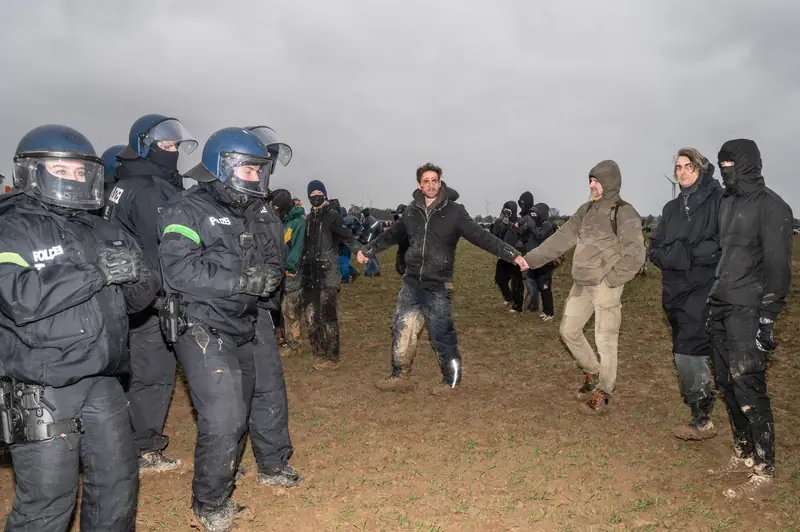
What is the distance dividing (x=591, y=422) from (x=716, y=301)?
2.13 m

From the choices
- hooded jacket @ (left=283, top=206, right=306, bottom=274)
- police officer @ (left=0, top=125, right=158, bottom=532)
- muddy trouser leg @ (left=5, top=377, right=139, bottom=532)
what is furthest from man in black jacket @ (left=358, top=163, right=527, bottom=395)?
muddy trouser leg @ (left=5, top=377, right=139, bottom=532)

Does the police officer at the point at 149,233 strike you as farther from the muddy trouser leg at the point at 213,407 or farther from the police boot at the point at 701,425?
the police boot at the point at 701,425

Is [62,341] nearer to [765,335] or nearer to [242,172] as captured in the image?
[242,172]

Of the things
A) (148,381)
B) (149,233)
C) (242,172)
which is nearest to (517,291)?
(148,381)

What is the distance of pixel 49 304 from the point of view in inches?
120

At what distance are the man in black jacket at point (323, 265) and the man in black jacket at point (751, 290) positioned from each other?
463 centimetres

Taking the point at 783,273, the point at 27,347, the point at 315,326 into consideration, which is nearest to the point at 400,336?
the point at 315,326

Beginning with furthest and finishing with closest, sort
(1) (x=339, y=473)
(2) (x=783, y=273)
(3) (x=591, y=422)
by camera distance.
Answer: (3) (x=591, y=422) < (1) (x=339, y=473) < (2) (x=783, y=273)

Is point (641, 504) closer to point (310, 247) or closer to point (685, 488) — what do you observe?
point (685, 488)

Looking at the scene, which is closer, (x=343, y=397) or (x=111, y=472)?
(x=111, y=472)

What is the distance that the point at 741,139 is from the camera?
4820 millimetres

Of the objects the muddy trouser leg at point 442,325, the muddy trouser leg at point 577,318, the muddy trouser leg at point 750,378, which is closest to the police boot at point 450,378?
the muddy trouser leg at point 442,325

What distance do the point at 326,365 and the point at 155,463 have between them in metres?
3.52

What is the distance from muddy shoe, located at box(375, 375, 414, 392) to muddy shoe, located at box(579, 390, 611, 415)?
2.20m
